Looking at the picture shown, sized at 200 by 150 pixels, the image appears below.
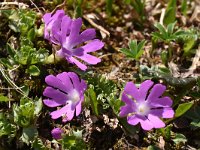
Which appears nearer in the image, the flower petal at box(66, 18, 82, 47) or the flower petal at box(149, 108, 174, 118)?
the flower petal at box(149, 108, 174, 118)

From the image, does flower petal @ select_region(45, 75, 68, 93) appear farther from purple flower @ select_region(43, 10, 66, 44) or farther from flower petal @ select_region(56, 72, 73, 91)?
purple flower @ select_region(43, 10, 66, 44)

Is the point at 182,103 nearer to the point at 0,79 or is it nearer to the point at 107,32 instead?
the point at 107,32

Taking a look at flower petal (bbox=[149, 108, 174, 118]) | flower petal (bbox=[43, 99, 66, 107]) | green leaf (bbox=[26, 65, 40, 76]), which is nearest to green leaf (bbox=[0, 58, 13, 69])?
green leaf (bbox=[26, 65, 40, 76])

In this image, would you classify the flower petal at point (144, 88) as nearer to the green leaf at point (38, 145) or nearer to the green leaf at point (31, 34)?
the green leaf at point (38, 145)

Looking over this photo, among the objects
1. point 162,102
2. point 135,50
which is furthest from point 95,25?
point 162,102

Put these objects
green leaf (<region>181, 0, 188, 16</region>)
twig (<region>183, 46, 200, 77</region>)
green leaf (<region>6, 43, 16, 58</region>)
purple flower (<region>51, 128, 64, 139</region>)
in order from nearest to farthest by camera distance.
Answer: purple flower (<region>51, 128, 64, 139</region>) → green leaf (<region>6, 43, 16, 58</region>) → twig (<region>183, 46, 200, 77</region>) → green leaf (<region>181, 0, 188, 16</region>)

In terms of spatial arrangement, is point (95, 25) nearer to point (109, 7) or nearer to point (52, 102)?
point (109, 7)
